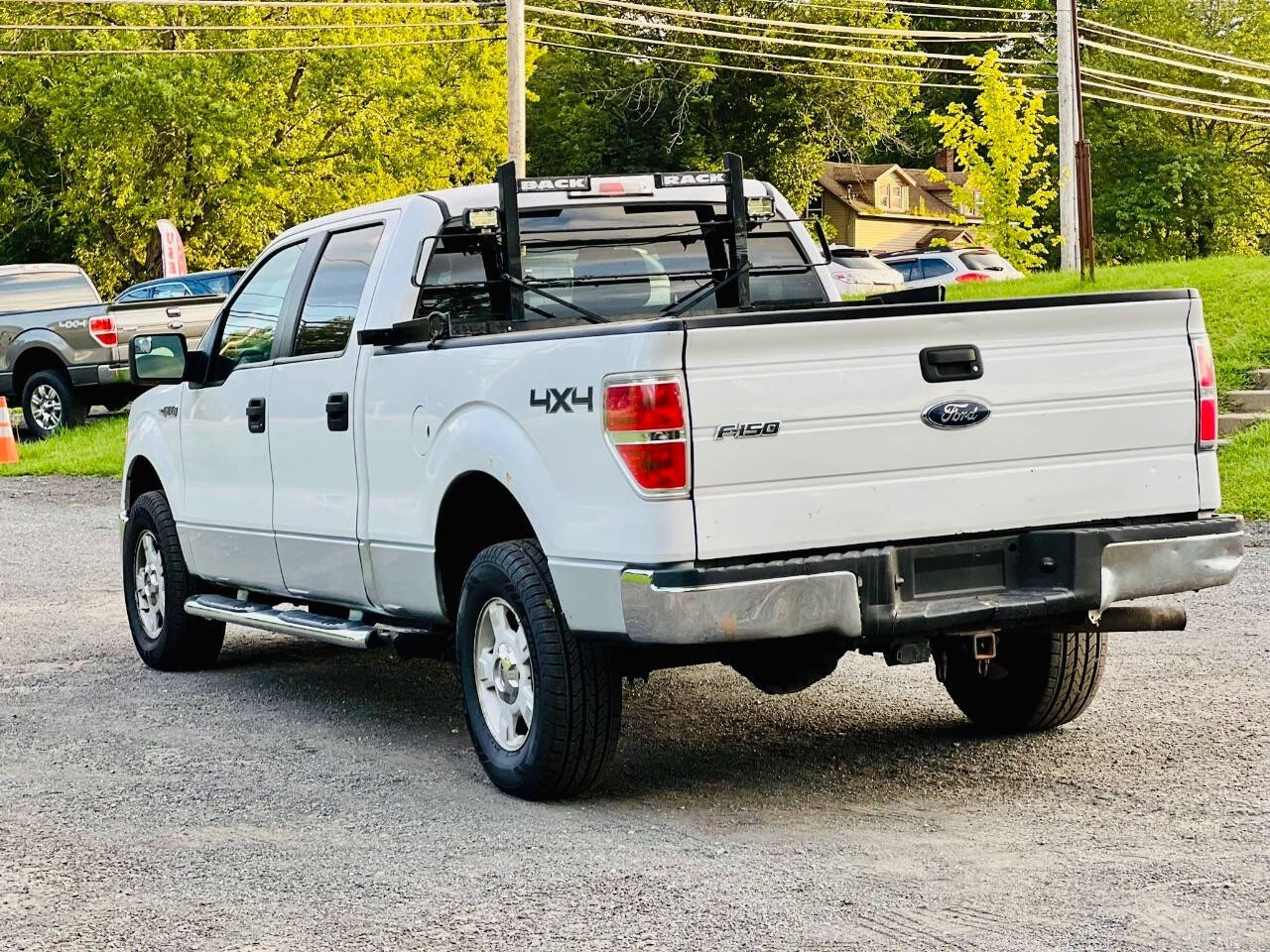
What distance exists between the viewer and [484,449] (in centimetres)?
602

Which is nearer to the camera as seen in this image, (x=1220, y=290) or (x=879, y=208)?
(x=1220, y=290)

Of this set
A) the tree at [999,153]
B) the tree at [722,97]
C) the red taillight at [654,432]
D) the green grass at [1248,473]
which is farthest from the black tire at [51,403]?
the tree at [722,97]

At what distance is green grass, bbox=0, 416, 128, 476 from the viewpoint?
66.1 ft

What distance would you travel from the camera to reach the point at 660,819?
5.73 m

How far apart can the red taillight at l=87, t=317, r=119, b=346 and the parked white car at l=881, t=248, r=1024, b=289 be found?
1377 cm

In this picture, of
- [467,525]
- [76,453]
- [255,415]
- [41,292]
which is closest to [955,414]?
[467,525]

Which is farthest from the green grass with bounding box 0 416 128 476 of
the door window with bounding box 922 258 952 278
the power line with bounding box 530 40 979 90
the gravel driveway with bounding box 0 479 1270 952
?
the power line with bounding box 530 40 979 90

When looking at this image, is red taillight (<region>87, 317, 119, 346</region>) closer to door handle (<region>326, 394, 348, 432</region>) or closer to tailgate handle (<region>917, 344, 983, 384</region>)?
door handle (<region>326, 394, 348, 432</region>)

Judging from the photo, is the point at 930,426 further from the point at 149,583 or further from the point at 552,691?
the point at 149,583

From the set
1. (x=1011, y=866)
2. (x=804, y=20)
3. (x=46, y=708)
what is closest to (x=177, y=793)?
(x=46, y=708)

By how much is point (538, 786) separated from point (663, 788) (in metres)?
0.49

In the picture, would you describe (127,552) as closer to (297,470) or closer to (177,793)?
(297,470)

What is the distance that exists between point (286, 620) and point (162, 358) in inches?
63.0

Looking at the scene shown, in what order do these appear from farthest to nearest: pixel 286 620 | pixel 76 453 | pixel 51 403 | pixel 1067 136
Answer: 1. pixel 1067 136
2. pixel 51 403
3. pixel 76 453
4. pixel 286 620
